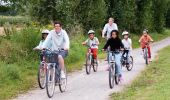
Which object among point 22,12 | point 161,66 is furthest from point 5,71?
point 22,12

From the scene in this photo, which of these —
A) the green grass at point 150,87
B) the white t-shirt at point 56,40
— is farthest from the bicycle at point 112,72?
the white t-shirt at point 56,40

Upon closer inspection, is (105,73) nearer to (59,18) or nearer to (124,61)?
(124,61)

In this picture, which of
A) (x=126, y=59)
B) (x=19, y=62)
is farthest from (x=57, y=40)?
(x=126, y=59)

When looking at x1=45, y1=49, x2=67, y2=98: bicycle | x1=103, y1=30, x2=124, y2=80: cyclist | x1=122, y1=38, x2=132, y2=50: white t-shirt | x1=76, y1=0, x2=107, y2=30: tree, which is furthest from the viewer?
x1=76, y1=0, x2=107, y2=30: tree

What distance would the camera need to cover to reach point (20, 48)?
19.3m

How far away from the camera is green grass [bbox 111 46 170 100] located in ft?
40.8

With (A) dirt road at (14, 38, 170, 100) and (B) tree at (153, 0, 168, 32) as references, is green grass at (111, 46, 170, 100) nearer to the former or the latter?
(A) dirt road at (14, 38, 170, 100)

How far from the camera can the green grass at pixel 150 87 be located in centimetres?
1243

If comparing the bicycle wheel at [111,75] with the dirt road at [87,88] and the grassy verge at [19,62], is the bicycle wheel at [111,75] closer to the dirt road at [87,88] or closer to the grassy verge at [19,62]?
the dirt road at [87,88]

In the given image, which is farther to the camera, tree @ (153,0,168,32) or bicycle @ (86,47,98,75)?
tree @ (153,0,168,32)

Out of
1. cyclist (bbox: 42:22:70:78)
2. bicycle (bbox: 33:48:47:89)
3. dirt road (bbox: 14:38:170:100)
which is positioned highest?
cyclist (bbox: 42:22:70:78)

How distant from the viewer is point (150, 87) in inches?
555

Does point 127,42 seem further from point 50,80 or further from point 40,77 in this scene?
point 50,80

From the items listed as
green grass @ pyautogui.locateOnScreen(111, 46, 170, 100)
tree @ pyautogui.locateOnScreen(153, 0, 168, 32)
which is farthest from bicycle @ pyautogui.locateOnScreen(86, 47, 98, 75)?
tree @ pyautogui.locateOnScreen(153, 0, 168, 32)
